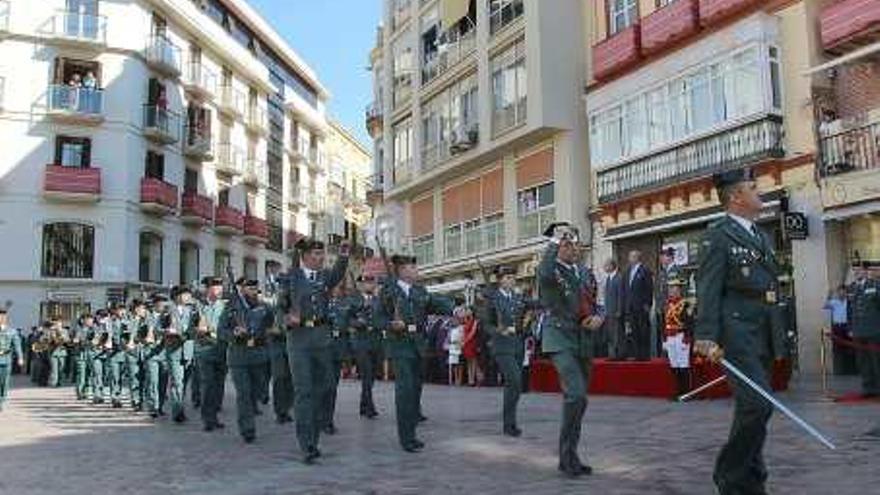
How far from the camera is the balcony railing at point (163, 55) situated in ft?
144

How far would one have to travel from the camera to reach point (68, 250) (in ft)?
135

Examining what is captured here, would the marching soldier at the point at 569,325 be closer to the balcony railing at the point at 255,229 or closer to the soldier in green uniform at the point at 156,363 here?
the soldier in green uniform at the point at 156,363

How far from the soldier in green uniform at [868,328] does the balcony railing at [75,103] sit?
34.7 m

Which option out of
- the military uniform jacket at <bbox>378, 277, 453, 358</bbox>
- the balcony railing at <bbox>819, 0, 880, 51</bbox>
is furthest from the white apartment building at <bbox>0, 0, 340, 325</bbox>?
the military uniform jacket at <bbox>378, 277, 453, 358</bbox>

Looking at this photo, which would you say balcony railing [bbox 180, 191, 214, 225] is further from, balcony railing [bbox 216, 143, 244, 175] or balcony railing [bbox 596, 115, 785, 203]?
balcony railing [bbox 596, 115, 785, 203]

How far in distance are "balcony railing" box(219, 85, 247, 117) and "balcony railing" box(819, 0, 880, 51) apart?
3623 cm

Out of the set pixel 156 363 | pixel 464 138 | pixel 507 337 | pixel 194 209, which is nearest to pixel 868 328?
pixel 507 337

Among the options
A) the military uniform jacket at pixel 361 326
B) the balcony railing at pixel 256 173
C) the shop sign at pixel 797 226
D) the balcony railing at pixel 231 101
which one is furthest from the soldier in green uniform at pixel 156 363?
the balcony railing at pixel 256 173

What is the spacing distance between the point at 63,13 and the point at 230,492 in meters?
38.8

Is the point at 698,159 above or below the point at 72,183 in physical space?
below

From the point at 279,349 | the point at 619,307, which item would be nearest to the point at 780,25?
the point at 619,307

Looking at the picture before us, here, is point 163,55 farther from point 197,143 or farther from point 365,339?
point 365,339

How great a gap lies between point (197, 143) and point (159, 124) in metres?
3.23

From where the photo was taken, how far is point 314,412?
9906mm
